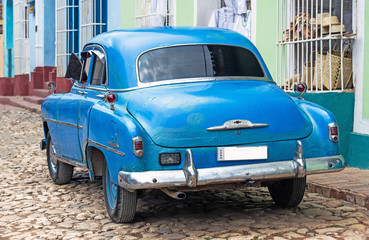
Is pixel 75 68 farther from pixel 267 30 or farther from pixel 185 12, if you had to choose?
pixel 185 12

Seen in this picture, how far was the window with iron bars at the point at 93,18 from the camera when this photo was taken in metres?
17.5

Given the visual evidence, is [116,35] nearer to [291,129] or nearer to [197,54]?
[197,54]

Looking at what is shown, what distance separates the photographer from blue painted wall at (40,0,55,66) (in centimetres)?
2305

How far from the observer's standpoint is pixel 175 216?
18.8 feet

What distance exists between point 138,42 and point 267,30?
4303mm

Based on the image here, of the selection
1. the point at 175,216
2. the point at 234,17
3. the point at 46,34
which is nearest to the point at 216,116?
the point at 175,216

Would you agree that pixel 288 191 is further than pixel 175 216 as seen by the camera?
Yes

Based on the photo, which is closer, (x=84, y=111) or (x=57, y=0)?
(x=84, y=111)

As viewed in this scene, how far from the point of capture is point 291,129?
5188 mm

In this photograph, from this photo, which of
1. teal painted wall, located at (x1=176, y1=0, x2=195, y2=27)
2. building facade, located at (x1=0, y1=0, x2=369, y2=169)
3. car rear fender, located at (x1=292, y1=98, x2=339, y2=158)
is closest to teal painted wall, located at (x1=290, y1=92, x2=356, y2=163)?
building facade, located at (x1=0, y1=0, x2=369, y2=169)

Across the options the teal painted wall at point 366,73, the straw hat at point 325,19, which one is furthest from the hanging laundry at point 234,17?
the teal painted wall at point 366,73

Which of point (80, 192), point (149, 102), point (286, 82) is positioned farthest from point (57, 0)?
point (149, 102)

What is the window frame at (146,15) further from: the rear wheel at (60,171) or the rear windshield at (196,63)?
the rear windshield at (196,63)

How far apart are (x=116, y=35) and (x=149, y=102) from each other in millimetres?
1336
